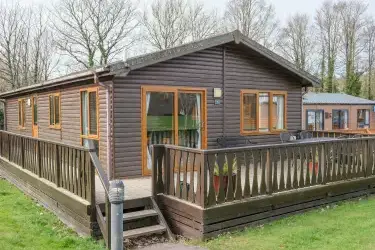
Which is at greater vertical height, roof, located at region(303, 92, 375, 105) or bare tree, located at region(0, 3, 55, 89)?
bare tree, located at region(0, 3, 55, 89)

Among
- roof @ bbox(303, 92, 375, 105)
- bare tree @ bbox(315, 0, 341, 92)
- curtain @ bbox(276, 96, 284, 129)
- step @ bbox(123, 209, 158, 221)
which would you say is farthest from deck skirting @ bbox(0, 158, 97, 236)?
bare tree @ bbox(315, 0, 341, 92)

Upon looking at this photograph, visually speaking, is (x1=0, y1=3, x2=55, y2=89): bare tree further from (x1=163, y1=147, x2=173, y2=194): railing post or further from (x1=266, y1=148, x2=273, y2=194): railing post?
(x1=266, y1=148, x2=273, y2=194): railing post

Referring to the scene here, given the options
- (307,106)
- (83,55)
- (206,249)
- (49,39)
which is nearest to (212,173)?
(206,249)

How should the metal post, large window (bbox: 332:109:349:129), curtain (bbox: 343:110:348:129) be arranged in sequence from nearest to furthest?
the metal post, large window (bbox: 332:109:349:129), curtain (bbox: 343:110:348:129)

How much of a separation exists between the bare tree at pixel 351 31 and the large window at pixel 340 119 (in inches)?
444

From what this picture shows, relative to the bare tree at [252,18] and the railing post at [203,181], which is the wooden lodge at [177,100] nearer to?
the railing post at [203,181]

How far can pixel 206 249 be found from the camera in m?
4.81

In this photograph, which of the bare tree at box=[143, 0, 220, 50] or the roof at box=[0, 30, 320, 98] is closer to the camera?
the roof at box=[0, 30, 320, 98]

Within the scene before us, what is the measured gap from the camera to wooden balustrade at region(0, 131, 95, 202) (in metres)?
5.44

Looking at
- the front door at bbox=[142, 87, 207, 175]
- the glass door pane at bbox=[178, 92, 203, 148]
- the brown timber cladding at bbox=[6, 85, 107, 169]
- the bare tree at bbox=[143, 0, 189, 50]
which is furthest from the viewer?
the bare tree at bbox=[143, 0, 189, 50]

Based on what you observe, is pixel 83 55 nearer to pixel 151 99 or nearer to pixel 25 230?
pixel 151 99

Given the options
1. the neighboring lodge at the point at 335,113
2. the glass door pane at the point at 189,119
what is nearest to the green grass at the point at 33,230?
the glass door pane at the point at 189,119

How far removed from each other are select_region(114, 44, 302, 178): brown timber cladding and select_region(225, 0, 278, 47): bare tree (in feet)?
79.3

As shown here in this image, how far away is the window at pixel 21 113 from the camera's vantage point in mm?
14675
